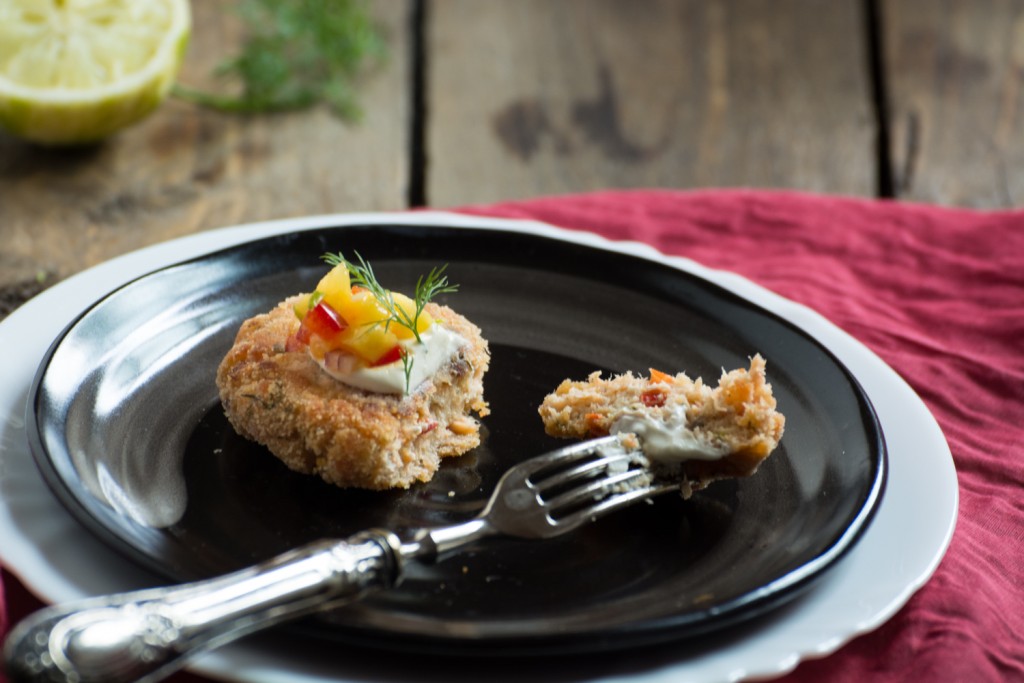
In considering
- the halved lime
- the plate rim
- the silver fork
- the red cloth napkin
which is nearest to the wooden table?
the halved lime

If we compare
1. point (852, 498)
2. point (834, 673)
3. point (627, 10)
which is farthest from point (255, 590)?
point (627, 10)

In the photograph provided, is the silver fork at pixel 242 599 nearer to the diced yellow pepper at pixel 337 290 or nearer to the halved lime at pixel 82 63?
the diced yellow pepper at pixel 337 290

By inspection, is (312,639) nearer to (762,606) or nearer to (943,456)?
(762,606)

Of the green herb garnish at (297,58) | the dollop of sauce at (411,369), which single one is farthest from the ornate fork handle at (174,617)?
the green herb garnish at (297,58)

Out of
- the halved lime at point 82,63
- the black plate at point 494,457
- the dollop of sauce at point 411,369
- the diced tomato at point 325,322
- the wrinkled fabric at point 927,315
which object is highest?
the halved lime at point 82,63

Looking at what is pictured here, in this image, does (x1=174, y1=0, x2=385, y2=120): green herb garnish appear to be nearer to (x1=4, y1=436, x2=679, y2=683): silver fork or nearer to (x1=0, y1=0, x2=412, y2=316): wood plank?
(x1=0, y1=0, x2=412, y2=316): wood plank

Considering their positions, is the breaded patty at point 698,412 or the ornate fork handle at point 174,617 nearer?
the ornate fork handle at point 174,617
